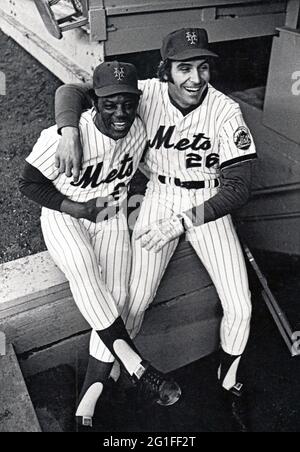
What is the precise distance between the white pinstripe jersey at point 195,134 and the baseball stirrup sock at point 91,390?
110 cm

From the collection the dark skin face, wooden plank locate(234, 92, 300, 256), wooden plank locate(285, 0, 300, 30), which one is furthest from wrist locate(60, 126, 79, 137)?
wooden plank locate(285, 0, 300, 30)

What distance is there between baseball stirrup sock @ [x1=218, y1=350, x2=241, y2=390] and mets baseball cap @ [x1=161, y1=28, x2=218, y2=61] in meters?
1.60

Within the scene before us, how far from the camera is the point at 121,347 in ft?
8.08

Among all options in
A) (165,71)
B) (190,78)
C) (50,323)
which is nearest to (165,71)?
(165,71)

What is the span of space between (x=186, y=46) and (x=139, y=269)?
1.15 m

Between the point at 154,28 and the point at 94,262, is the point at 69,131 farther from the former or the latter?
the point at 154,28

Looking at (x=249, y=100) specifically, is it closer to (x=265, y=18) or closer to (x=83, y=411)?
(x=265, y=18)

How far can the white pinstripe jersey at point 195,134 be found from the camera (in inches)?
103

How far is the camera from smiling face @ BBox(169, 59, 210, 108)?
2.51m

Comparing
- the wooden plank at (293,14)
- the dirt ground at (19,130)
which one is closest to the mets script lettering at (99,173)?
the dirt ground at (19,130)

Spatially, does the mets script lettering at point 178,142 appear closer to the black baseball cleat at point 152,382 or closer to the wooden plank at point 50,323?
the wooden plank at point 50,323

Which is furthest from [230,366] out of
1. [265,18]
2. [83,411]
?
[265,18]

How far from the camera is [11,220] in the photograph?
11.4ft

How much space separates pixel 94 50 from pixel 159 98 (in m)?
1.56
